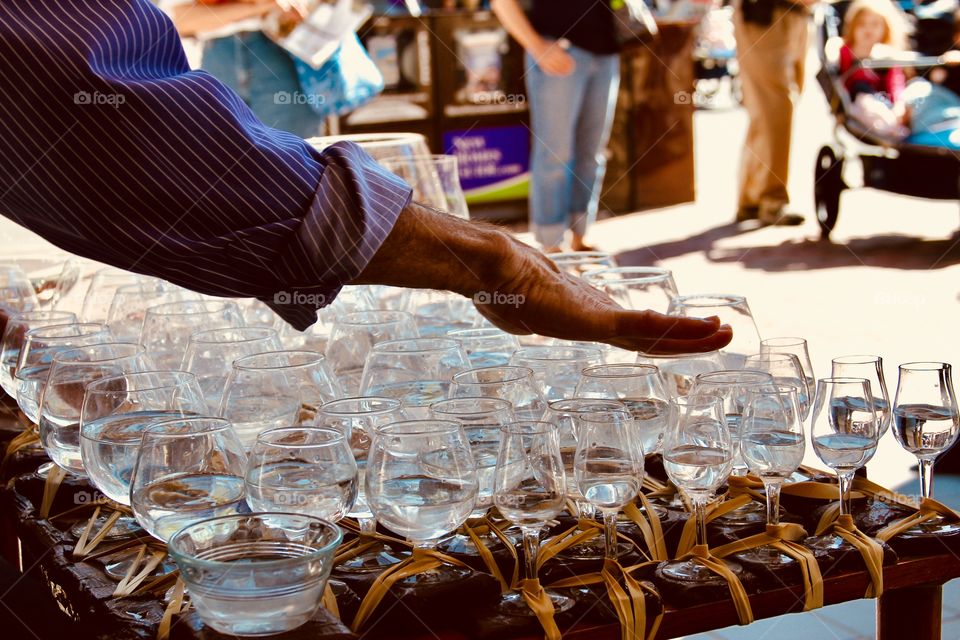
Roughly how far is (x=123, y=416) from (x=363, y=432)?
0.91 feet

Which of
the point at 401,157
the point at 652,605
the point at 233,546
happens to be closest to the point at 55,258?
the point at 401,157

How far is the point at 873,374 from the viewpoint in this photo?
1278 millimetres

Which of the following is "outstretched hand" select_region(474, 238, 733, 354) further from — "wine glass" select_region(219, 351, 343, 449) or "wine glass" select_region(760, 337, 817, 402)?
"wine glass" select_region(219, 351, 343, 449)

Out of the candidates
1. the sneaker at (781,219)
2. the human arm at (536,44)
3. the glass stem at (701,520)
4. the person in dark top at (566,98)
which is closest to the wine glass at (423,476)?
the glass stem at (701,520)

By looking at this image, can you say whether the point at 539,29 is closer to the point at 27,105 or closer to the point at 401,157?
the point at 401,157

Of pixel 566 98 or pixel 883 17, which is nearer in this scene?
pixel 566 98

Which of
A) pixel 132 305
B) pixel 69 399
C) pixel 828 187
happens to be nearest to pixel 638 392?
pixel 69 399

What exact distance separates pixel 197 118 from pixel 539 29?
4146 millimetres

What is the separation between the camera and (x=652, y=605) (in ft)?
3.36

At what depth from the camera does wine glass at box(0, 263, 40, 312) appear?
77.2 inches

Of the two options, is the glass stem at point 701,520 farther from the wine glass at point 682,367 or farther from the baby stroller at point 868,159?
the baby stroller at point 868,159

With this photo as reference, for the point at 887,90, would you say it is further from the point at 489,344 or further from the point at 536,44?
the point at 489,344

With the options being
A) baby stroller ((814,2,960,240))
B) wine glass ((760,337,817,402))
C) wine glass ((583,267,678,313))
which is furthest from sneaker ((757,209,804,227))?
wine glass ((760,337,817,402))

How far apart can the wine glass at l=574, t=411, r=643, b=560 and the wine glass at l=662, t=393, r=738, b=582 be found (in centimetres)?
8
